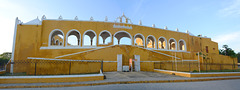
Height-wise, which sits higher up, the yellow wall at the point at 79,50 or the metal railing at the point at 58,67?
the yellow wall at the point at 79,50

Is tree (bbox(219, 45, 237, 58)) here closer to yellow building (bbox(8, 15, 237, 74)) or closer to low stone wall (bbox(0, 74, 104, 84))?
yellow building (bbox(8, 15, 237, 74))

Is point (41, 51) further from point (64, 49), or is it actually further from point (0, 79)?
point (0, 79)

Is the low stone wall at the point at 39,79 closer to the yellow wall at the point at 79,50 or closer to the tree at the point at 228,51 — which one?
the yellow wall at the point at 79,50

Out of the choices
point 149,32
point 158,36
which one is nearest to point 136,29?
point 149,32

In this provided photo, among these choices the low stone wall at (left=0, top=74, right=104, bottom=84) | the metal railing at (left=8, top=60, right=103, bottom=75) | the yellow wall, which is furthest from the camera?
the yellow wall

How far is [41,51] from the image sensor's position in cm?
1786

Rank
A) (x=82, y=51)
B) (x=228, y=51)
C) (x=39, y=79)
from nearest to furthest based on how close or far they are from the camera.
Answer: (x=39, y=79) → (x=82, y=51) → (x=228, y=51)

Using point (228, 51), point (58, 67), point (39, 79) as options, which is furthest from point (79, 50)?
point (228, 51)

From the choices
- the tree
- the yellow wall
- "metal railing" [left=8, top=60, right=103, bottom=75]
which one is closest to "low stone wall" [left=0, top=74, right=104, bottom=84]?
"metal railing" [left=8, top=60, right=103, bottom=75]

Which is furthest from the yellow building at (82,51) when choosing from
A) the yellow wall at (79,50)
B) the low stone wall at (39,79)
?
the low stone wall at (39,79)

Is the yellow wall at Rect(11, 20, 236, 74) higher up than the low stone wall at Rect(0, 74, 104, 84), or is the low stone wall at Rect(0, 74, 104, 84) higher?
the yellow wall at Rect(11, 20, 236, 74)

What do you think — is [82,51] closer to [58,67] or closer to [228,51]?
[58,67]

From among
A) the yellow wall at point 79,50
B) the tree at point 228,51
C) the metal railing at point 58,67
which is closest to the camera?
the metal railing at point 58,67

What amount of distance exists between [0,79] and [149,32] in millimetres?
19603
